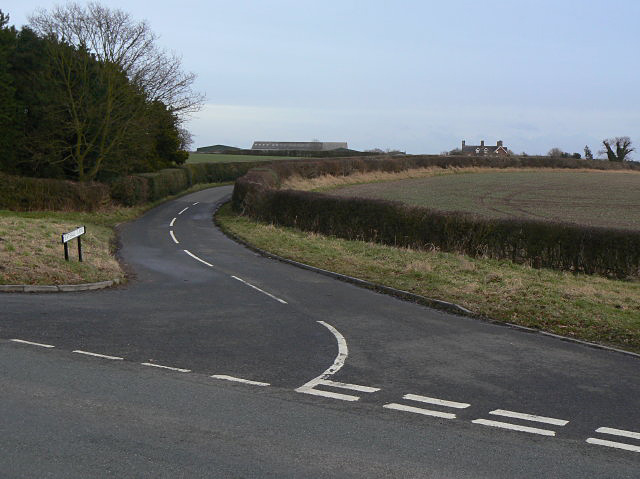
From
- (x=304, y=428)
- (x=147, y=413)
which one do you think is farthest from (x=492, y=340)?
(x=147, y=413)

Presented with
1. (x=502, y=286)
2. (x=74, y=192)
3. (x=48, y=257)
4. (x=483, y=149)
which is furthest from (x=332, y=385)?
(x=483, y=149)

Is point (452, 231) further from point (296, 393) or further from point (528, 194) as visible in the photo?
point (528, 194)

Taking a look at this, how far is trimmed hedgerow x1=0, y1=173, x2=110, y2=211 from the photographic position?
116 feet

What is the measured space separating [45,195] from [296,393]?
31.5 meters

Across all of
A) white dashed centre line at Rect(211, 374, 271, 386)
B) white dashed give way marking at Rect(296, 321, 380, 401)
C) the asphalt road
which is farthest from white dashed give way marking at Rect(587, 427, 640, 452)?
white dashed centre line at Rect(211, 374, 271, 386)

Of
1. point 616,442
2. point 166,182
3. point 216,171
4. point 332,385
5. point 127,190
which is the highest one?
point 216,171

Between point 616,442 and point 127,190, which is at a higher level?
point 127,190

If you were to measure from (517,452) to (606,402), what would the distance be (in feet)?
8.29

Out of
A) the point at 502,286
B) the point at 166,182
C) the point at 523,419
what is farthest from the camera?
the point at 166,182

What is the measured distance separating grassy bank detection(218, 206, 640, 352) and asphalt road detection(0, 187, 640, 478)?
106 centimetres

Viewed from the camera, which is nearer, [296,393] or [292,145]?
[296,393]

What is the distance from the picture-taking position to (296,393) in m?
8.59

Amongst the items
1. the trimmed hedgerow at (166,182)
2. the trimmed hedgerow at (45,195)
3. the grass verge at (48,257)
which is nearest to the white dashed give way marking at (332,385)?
the grass verge at (48,257)

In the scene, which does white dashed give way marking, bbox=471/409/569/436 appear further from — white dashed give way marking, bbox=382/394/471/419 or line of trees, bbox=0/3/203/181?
line of trees, bbox=0/3/203/181
